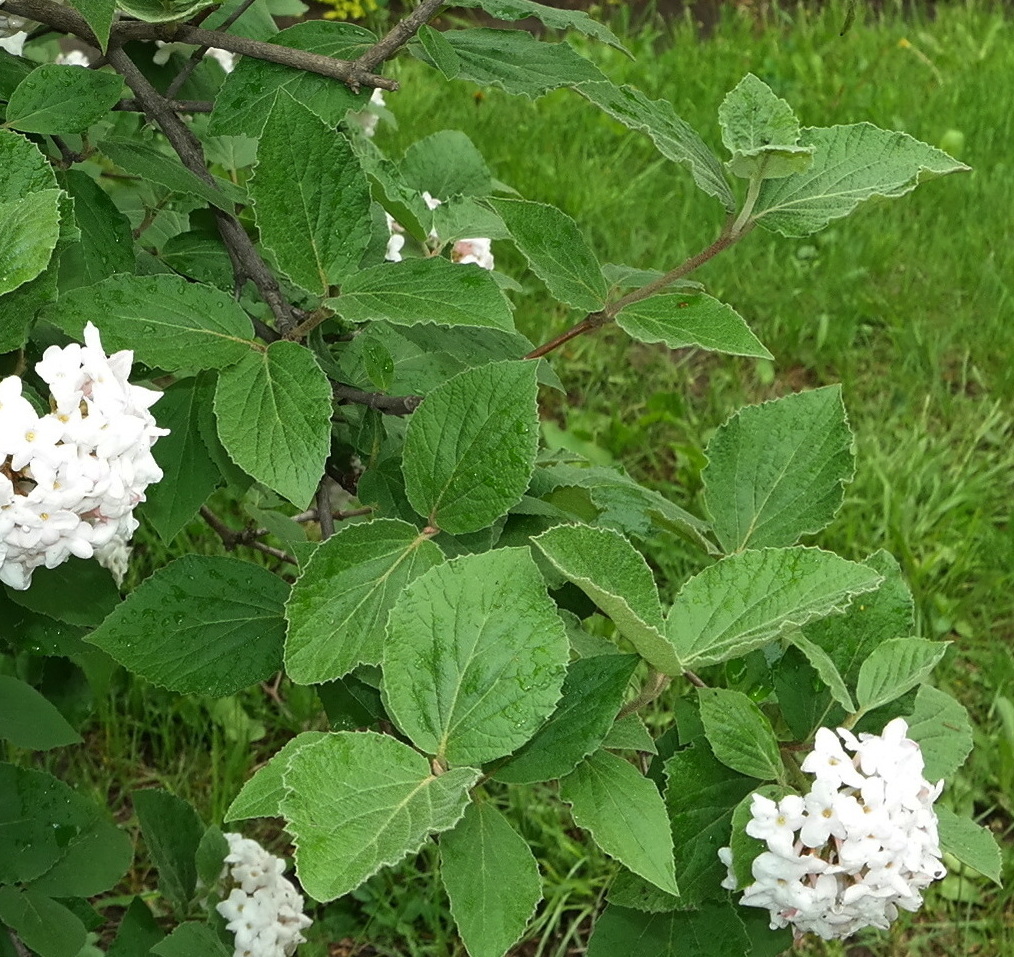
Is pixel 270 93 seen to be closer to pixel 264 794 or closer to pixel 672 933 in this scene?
pixel 264 794

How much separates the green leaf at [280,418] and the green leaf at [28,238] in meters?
0.19

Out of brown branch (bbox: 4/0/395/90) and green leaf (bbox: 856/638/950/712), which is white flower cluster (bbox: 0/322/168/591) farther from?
green leaf (bbox: 856/638/950/712)

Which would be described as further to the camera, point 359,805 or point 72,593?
point 72,593

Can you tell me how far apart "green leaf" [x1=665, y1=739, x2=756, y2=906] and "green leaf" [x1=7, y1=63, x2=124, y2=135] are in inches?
31.5

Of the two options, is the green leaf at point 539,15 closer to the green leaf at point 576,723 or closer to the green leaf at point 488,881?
the green leaf at point 576,723

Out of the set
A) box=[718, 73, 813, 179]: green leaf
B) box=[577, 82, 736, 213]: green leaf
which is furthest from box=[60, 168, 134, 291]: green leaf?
box=[718, 73, 813, 179]: green leaf

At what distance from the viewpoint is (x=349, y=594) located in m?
1.00

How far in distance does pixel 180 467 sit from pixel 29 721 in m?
0.50

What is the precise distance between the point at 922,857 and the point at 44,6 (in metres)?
1.11

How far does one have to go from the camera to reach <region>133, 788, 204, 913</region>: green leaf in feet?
5.67

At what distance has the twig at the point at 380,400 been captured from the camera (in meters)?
1.18

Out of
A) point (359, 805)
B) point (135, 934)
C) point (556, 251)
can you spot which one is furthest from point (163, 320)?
point (135, 934)

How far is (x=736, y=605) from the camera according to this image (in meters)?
0.92

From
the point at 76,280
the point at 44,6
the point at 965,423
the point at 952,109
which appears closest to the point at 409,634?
the point at 76,280
